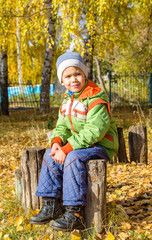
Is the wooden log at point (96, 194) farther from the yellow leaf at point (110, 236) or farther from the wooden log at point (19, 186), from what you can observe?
the wooden log at point (19, 186)

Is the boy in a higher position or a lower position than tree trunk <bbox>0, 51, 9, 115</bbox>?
lower

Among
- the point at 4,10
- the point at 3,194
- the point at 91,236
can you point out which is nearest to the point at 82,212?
the point at 91,236

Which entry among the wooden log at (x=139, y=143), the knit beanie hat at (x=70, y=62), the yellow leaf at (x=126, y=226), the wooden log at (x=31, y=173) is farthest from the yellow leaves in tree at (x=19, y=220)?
the wooden log at (x=139, y=143)

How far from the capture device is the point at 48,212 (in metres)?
2.07

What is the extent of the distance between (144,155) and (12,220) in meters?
2.23

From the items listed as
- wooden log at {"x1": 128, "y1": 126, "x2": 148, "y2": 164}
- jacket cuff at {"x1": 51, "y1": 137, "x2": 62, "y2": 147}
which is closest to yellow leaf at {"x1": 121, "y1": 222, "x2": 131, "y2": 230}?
jacket cuff at {"x1": 51, "y1": 137, "x2": 62, "y2": 147}

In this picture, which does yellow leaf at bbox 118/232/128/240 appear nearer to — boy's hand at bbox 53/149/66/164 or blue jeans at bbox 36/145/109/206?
blue jeans at bbox 36/145/109/206

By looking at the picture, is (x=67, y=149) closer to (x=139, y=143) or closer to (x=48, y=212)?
(x=48, y=212)

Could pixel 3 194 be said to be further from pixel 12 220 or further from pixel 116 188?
pixel 116 188

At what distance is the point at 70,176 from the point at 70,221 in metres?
0.34

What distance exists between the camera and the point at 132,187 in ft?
9.86

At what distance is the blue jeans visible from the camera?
1981 mm

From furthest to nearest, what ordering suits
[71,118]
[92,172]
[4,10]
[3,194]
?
[4,10], [3,194], [71,118], [92,172]

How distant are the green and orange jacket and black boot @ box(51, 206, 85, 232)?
18.2 inches
